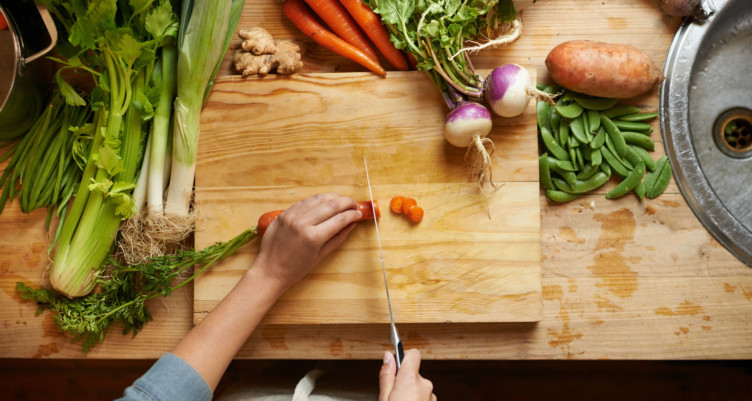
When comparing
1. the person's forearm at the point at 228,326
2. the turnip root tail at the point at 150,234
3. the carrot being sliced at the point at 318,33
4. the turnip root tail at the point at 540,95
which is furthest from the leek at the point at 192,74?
the turnip root tail at the point at 540,95

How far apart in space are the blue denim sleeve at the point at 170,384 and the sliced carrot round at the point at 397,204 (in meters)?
0.58

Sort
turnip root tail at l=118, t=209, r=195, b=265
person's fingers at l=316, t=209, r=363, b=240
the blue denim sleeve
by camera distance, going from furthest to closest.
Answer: turnip root tail at l=118, t=209, r=195, b=265 < person's fingers at l=316, t=209, r=363, b=240 < the blue denim sleeve

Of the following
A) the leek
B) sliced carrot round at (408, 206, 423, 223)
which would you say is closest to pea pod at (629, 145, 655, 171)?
sliced carrot round at (408, 206, 423, 223)

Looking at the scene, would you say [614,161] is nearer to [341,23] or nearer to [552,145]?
[552,145]

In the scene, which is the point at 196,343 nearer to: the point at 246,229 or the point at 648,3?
the point at 246,229

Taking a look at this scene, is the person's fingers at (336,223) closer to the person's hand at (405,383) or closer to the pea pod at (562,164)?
the person's hand at (405,383)

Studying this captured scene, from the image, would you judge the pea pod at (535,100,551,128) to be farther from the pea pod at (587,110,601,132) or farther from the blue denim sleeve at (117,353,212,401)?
the blue denim sleeve at (117,353,212,401)

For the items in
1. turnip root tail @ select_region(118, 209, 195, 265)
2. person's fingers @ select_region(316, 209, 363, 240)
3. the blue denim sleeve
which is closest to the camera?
the blue denim sleeve

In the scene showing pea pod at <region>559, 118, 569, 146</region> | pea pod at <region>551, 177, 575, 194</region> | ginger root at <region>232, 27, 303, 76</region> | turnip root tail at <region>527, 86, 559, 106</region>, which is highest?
ginger root at <region>232, 27, 303, 76</region>

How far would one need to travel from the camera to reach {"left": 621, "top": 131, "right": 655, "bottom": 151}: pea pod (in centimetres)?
121

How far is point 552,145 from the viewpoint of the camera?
1.20 meters

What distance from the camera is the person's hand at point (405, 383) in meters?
0.99

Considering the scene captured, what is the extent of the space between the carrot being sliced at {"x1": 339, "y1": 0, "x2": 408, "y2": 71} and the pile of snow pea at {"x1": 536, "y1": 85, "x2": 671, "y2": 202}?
1.23ft

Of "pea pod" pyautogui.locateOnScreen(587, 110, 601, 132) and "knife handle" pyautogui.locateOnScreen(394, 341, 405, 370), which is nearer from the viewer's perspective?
"knife handle" pyautogui.locateOnScreen(394, 341, 405, 370)
